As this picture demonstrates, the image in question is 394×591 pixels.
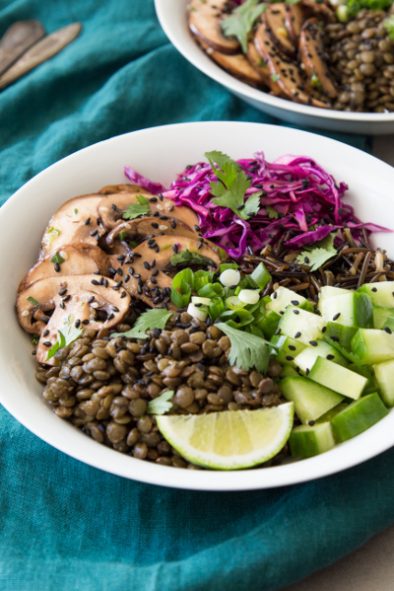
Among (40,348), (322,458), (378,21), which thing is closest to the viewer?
(322,458)

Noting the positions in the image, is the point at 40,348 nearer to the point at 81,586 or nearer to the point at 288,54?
the point at 81,586

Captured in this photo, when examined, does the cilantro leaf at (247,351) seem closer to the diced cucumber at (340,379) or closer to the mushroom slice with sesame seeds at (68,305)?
the diced cucumber at (340,379)

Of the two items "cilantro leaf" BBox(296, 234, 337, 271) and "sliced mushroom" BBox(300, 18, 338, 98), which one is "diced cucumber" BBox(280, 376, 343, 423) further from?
"sliced mushroom" BBox(300, 18, 338, 98)

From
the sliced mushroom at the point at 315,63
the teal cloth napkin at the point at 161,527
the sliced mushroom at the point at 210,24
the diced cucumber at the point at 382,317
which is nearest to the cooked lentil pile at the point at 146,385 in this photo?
the teal cloth napkin at the point at 161,527

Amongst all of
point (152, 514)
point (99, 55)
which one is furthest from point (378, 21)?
point (152, 514)

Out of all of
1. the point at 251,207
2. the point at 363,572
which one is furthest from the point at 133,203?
the point at 363,572

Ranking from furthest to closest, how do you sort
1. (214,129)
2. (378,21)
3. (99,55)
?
(99,55)
(378,21)
(214,129)

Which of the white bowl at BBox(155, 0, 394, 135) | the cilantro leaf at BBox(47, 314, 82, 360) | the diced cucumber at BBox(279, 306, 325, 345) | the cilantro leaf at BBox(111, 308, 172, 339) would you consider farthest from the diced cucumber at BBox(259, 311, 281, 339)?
the white bowl at BBox(155, 0, 394, 135)

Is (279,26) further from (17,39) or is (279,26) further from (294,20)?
(17,39)
